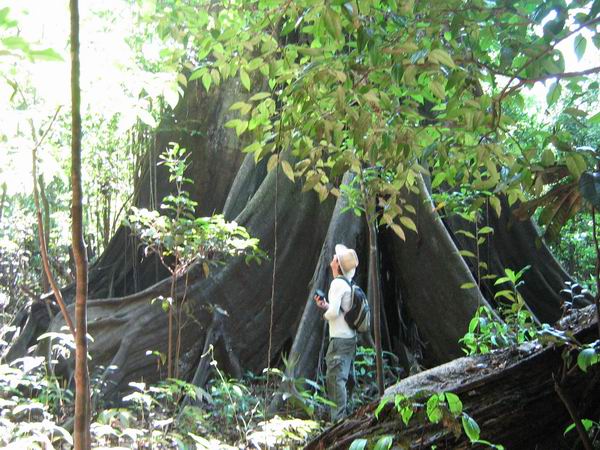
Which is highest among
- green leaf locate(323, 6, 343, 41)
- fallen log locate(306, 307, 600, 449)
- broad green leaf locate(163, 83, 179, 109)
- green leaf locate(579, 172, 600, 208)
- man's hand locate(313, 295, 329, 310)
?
green leaf locate(323, 6, 343, 41)

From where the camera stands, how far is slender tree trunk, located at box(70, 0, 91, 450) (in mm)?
1754

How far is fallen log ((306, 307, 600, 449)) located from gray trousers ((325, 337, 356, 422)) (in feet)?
7.97

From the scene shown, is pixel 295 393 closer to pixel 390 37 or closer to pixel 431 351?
pixel 431 351

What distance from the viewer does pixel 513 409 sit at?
2344mm

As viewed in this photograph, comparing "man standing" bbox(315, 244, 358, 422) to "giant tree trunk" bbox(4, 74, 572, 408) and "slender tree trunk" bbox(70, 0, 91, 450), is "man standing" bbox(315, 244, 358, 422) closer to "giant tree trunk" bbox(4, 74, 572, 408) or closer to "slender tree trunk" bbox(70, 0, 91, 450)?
"giant tree trunk" bbox(4, 74, 572, 408)

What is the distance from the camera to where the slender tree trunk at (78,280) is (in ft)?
5.75

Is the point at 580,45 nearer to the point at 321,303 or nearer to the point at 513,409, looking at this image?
the point at 513,409

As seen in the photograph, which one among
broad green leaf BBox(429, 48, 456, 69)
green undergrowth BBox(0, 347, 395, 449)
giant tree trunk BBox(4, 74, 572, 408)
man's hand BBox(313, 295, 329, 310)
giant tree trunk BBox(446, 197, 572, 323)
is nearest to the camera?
broad green leaf BBox(429, 48, 456, 69)

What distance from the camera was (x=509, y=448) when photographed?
7.65 feet

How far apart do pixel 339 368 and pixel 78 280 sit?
3.39 meters

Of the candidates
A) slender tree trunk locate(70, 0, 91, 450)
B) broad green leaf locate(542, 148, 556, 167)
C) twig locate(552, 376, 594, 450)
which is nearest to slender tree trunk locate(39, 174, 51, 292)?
slender tree trunk locate(70, 0, 91, 450)

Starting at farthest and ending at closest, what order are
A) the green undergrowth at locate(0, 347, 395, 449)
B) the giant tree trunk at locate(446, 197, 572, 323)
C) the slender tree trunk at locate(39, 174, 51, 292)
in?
the giant tree trunk at locate(446, 197, 572, 323), the slender tree trunk at locate(39, 174, 51, 292), the green undergrowth at locate(0, 347, 395, 449)

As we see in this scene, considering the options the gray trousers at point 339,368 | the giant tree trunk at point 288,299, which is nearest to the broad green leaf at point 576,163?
the gray trousers at point 339,368

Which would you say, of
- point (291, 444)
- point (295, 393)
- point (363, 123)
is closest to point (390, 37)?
point (363, 123)
